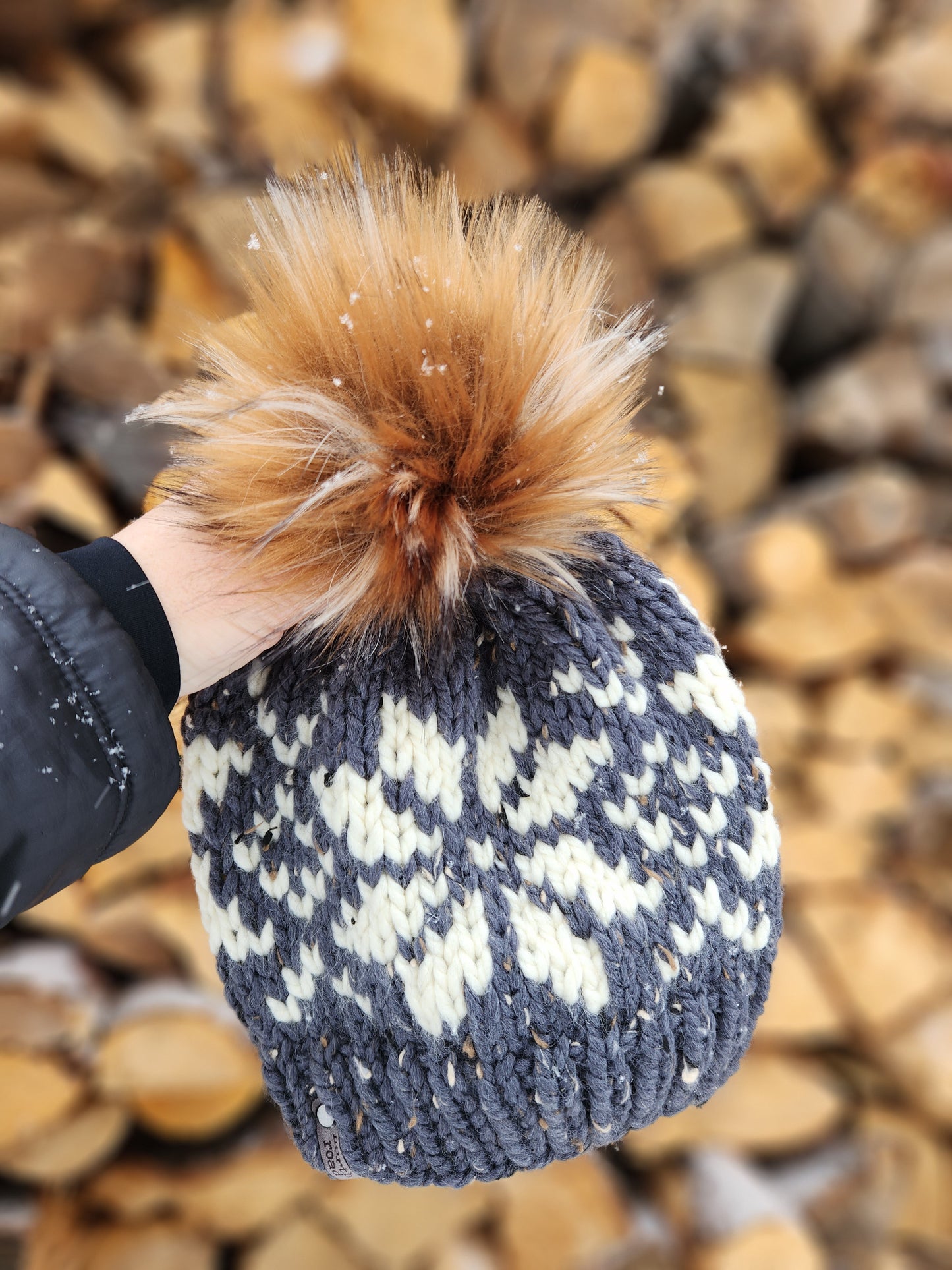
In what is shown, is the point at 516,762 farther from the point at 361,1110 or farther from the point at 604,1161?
the point at 604,1161

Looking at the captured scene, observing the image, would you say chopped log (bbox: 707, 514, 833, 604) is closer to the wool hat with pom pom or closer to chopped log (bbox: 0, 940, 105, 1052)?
the wool hat with pom pom

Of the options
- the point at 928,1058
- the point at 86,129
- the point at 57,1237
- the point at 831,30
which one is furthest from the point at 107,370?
the point at 928,1058

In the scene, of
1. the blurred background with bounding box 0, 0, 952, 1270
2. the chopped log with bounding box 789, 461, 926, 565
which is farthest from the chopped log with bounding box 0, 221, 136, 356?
the chopped log with bounding box 789, 461, 926, 565

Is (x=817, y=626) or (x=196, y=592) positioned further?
(x=817, y=626)

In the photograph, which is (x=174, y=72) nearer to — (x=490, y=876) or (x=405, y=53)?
(x=405, y=53)

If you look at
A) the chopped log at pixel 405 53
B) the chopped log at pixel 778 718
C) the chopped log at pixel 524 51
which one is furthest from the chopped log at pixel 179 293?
the chopped log at pixel 778 718
